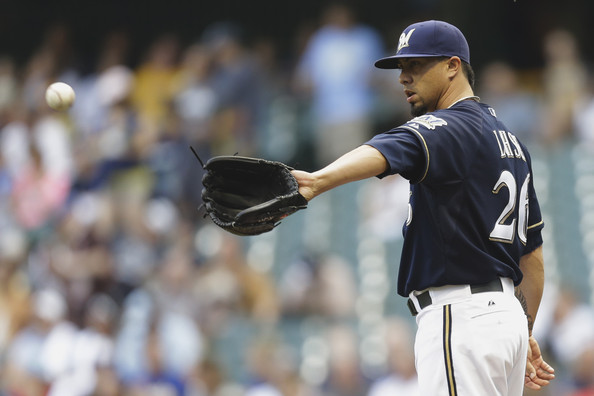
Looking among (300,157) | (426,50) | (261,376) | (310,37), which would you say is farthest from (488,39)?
(426,50)

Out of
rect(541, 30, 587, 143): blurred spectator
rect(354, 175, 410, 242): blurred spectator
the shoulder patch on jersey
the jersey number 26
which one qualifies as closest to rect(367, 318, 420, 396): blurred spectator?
rect(354, 175, 410, 242): blurred spectator

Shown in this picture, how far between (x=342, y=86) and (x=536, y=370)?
6817mm

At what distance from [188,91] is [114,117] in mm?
934

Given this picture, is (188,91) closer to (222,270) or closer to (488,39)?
(222,270)

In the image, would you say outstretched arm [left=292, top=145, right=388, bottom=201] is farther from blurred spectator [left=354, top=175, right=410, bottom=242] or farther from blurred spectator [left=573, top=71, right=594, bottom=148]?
blurred spectator [left=573, top=71, right=594, bottom=148]

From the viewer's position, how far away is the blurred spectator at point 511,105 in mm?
10195

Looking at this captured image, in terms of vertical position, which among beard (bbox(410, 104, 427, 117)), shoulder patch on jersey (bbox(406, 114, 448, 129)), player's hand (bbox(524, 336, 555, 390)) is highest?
shoulder patch on jersey (bbox(406, 114, 448, 129))

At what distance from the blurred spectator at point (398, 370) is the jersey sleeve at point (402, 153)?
4053 millimetres

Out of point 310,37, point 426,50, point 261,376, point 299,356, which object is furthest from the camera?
point 310,37

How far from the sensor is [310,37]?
12.4 meters

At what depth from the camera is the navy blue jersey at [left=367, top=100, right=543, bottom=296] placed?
3803 millimetres

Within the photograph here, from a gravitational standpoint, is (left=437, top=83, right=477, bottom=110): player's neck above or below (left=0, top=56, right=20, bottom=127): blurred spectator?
above

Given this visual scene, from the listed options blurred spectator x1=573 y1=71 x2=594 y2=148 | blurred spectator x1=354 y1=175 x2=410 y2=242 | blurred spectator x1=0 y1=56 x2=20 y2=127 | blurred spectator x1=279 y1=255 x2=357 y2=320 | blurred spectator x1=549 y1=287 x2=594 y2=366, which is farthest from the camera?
blurred spectator x1=0 y1=56 x2=20 y2=127

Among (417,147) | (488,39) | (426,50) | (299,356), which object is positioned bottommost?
(299,356)
